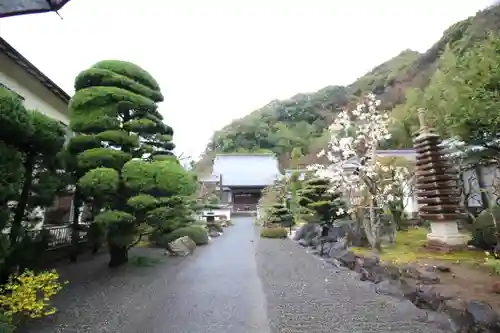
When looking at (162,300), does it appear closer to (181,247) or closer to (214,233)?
(181,247)

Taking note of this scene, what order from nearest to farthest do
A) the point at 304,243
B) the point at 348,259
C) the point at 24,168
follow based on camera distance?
the point at 24,168 → the point at 348,259 → the point at 304,243

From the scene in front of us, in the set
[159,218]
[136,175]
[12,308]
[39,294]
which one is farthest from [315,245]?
[12,308]

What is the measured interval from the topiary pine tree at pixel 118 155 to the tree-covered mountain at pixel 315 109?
23462 millimetres

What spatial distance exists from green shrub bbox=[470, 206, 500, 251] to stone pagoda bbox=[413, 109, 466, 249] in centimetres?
40

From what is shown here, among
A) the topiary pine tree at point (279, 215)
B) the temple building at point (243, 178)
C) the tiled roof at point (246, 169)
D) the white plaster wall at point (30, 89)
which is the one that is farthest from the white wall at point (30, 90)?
the tiled roof at point (246, 169)

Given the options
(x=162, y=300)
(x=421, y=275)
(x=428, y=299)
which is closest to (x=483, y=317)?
(x=428, y=299)

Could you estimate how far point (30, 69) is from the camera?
806 centimetres

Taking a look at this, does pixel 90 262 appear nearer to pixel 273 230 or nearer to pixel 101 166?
pixel 101 166

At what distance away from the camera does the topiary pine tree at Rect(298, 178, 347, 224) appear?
38.2 ft

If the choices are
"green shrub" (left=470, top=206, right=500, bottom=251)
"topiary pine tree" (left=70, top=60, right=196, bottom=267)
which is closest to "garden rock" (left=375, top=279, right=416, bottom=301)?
"green shrub" (left=470, top=206, right=500, bottom=251)

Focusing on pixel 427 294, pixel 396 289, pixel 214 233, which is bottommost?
pixel 396 289

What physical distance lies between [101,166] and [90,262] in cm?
338

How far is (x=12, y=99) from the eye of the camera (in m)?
3.78

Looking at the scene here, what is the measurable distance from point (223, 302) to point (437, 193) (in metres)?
6.93
